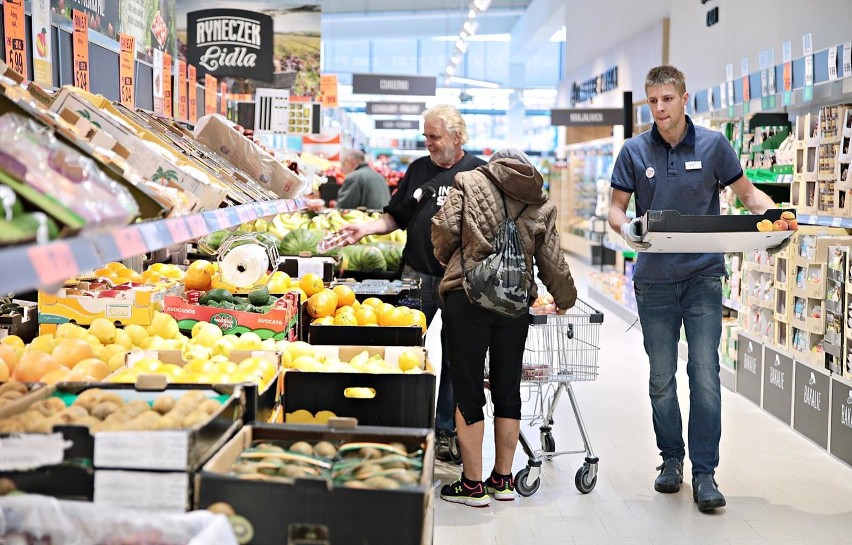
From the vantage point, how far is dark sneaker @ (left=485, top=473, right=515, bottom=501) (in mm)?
4473

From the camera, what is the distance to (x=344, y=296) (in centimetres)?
458

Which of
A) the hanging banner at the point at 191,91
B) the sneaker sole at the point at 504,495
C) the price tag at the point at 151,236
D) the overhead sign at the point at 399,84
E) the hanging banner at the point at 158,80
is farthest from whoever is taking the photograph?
the overhead sign at the point at 399,84

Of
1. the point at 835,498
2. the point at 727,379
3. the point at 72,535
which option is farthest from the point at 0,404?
the point at 727,379

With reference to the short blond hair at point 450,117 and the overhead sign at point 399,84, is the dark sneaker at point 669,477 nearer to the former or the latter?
the short blond hair at point 450,117

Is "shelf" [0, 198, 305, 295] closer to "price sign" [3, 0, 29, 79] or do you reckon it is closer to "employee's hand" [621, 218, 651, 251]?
"price sign" [3, 0, 29, 79]

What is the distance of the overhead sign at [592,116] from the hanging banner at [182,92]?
761 cm

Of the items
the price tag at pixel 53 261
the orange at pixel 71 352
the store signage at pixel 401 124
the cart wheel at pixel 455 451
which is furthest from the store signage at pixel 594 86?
the price tag at pixel 53 261

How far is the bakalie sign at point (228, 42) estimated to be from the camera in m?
7.66

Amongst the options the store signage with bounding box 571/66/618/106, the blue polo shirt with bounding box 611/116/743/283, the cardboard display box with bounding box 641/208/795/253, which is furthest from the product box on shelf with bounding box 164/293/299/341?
the store signage with bounding box 571/66/618/106

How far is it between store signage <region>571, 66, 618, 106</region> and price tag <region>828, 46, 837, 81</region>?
8.88m

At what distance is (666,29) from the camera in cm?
1113

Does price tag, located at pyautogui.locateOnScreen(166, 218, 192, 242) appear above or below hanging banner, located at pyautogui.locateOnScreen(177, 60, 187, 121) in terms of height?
below

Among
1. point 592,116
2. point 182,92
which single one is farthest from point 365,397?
point 592,116

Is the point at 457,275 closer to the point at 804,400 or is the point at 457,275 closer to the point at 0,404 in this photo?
the point at 0,404
